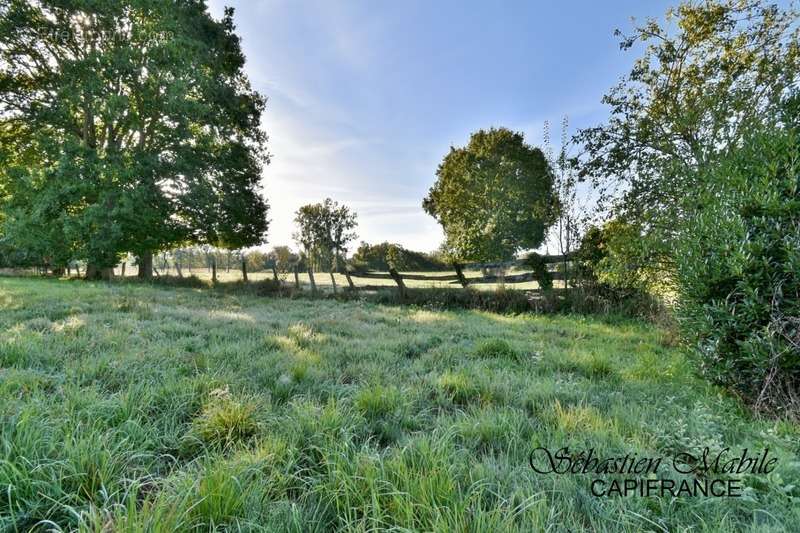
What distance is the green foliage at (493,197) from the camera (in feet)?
52.9

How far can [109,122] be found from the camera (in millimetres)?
12633

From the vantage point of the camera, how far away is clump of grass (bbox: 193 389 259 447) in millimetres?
2020

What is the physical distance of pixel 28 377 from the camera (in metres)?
2.60

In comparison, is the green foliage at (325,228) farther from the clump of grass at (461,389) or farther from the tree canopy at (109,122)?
the clump of grass at (461,389)

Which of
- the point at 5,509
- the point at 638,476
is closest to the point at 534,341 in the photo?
the point at 638,476

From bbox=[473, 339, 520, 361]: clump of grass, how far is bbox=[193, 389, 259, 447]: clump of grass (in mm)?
3046

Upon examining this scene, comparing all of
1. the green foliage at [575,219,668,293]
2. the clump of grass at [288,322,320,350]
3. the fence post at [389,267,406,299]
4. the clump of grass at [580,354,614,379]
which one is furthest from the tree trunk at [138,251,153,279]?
the green foliage at [575,219,668,293]

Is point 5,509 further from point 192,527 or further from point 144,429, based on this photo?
point 192,527

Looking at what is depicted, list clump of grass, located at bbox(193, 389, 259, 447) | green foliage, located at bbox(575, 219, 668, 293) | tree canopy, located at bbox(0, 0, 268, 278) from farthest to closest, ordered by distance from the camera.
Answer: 1. tree canopy, located at bbox(0, 0, 268, 278)
2. green foliage, located at bbox(575, 219, 668, 293)
3. clump of grass, located at bbox(193, 389, 259, 447)

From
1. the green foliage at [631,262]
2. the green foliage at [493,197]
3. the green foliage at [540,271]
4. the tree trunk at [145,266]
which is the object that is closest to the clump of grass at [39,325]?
the green foliage at [631,262]

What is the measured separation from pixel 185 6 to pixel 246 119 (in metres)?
4.37

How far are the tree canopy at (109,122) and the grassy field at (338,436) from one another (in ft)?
34.8

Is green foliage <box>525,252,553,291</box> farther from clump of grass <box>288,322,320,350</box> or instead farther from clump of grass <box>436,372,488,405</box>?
clump of grass <box>436,372,488,405</box>

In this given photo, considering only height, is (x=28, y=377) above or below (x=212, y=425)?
above
